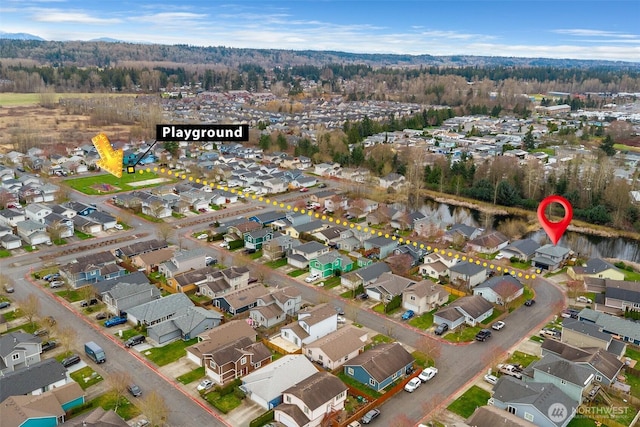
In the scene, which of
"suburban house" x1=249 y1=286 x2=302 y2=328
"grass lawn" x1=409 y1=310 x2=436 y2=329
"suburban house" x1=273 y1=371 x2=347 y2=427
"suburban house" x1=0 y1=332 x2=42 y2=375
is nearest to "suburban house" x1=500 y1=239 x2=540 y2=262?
"grass lawn" x1=409 y1=310 x2=436 y2=329

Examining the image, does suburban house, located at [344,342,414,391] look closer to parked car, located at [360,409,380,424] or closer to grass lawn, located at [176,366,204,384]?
parked car, located at [360,409,380,424]

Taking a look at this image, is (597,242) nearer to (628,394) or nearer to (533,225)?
(533,225)

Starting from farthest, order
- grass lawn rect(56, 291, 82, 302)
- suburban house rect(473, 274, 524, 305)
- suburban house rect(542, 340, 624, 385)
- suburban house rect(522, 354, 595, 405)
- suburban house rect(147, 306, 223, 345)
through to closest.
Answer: grass lawn rect(56, 291, 82, 302) < suburban house rect(473, 274, 524, 305) < suburban house rect(147, 306, 223, 345) < suburban house rect(542, 340, 624, 385) < suburban house rect(522, 354, 595, 405)

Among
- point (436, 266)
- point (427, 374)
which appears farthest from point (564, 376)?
point (436, 266)

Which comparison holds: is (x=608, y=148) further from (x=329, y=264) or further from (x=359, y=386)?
(x=359, y=386)

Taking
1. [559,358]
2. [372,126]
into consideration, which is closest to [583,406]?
[559,358]
